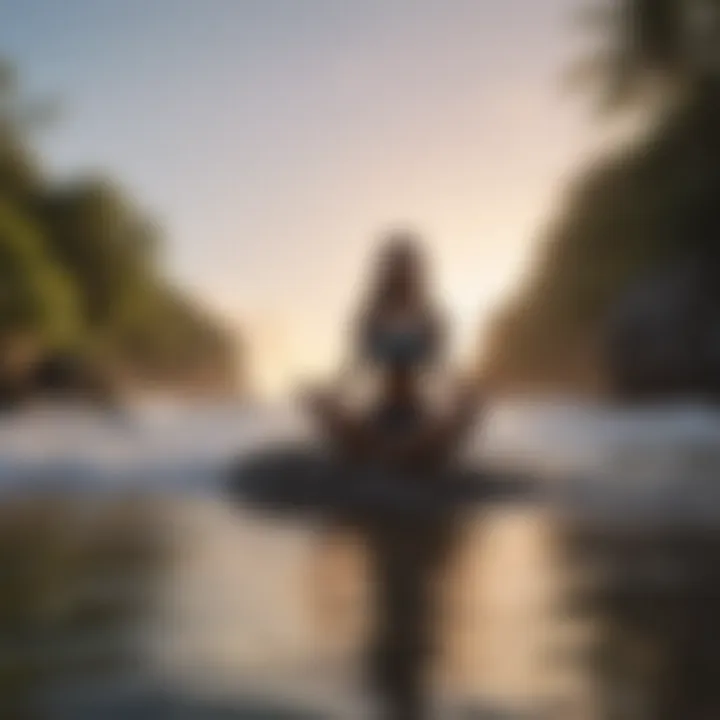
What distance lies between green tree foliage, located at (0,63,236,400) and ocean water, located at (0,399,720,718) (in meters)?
0.06

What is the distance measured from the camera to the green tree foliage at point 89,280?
106cm

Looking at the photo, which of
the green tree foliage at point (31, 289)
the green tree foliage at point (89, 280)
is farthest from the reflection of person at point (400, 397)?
the green tree foliage at point (31, 289)

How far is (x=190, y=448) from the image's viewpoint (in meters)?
1.03

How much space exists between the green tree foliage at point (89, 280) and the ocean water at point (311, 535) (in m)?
0.06

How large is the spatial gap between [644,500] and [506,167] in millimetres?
343

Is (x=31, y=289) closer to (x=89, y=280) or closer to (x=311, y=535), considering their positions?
(x=89, y=280)

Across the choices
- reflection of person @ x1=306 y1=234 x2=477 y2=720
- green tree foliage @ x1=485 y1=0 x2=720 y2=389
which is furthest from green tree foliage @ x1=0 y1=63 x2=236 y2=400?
green tree foliage @ x1=485 y1=0 x2=720 y2=389

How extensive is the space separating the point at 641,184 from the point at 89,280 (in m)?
0.55

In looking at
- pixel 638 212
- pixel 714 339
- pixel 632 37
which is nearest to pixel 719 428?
pixel 714 339

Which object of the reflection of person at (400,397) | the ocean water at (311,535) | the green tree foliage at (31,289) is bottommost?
the ocean water at (311,535)

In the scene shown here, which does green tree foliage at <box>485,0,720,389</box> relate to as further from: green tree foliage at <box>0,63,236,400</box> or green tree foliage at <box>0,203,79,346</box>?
green tree foliage at <box>0,203,79,346</box>

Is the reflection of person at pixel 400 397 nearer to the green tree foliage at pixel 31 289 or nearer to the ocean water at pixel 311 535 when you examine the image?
the ocean water at pixel 311 535

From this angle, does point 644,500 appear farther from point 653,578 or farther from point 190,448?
point 190,448

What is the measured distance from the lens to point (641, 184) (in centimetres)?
105
